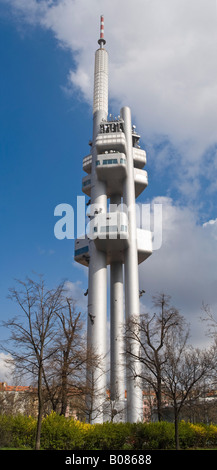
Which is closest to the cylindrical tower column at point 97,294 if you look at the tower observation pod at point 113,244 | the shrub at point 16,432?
the tower observation pod at point 113,244

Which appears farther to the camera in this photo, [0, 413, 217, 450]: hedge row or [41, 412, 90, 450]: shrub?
[0, 413, 217, 450]: hedge row

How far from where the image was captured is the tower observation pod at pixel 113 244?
4845cm

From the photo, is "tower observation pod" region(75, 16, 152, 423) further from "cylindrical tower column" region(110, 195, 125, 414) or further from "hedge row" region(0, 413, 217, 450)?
"hedge row" region(0, 413, 217, 450)

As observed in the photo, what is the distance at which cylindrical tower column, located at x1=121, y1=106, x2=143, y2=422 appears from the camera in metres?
47.1

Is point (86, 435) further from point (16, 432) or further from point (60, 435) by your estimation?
point (16, 432)

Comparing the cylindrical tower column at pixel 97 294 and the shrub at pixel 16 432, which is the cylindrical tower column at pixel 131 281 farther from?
the shrub at pixel 16 432

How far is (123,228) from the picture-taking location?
5231 cm

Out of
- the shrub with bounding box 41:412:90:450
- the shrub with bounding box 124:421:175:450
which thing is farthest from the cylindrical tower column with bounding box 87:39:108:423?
the shrub with bounding box 41:412:90:450

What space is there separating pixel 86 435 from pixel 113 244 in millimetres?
31817

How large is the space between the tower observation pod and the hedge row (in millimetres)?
16362

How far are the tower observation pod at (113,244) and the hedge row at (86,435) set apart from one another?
1636cm

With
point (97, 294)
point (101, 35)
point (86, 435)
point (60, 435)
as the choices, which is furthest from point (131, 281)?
point (101, 35)
